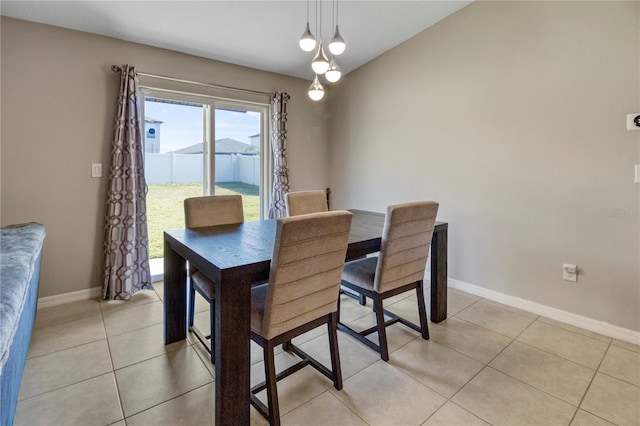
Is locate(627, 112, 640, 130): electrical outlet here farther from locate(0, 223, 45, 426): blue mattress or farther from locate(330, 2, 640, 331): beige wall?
locate(0, 223, 45, 426): blue mattress

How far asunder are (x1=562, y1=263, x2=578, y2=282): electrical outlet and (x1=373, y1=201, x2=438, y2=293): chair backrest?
124 cm

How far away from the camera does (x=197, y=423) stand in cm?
146

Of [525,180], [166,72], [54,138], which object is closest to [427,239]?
[525,180]

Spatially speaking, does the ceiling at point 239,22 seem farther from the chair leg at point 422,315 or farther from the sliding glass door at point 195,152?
the chair leg at point 422,315

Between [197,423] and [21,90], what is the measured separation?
9.36ft

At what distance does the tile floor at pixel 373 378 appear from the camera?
150 centimetres

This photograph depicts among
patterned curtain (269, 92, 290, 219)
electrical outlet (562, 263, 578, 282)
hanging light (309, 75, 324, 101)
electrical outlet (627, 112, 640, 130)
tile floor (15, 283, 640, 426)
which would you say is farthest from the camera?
patterned curtain (269, 92, 290, 219)

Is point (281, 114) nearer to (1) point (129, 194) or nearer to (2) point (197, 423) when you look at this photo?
(1) point (129, 194)

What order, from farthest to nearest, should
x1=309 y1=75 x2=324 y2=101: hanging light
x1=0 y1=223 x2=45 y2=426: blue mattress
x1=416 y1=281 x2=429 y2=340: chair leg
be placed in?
x1=309 y1=75 x2=324 y2=101: hanging light < x1=416 y1=281 x2=429 y2=340: chair leg < x1=0 y1=223 x2=45 y2=426: blue mattress

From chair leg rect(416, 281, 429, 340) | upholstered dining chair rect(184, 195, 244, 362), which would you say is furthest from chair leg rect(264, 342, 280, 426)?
chair leg rect(416, 281, 429, 340)

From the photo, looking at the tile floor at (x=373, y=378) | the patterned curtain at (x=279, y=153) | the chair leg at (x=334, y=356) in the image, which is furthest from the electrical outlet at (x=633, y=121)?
the patterned curtain at (x=279, y=153)

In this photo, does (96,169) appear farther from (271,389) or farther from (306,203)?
(271,389)

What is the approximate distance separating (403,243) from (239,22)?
94.8 inches

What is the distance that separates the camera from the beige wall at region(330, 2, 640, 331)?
7.12 feet
